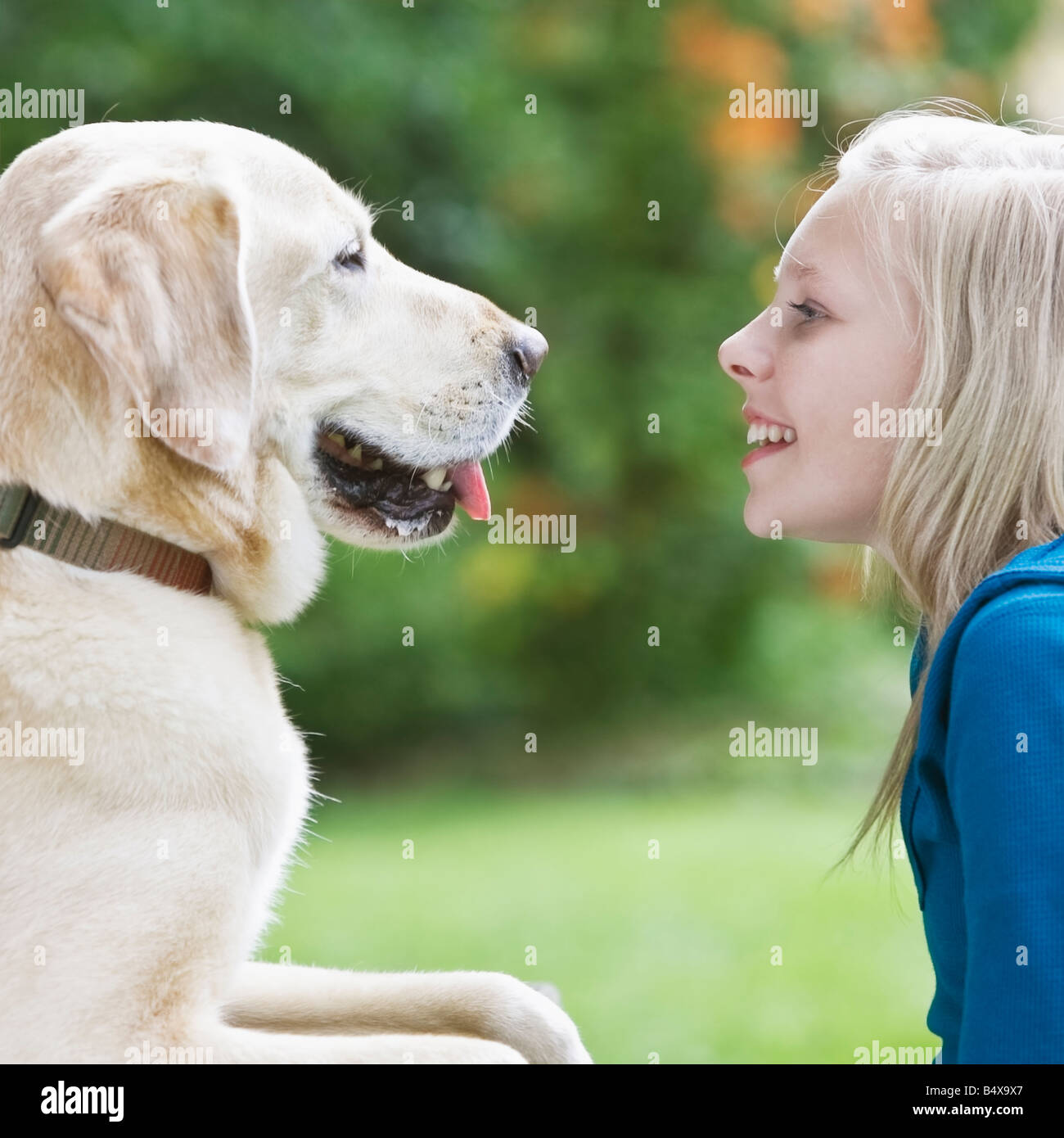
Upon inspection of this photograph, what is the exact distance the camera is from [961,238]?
183 cm

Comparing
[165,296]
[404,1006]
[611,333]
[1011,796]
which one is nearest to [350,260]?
[165,296]

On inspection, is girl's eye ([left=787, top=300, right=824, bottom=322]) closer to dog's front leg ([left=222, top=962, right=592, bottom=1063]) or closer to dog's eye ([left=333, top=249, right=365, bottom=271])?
dog's eye ([left=333, top=249, right=365, bottom=271])

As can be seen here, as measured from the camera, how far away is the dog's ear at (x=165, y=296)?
1.64 metres

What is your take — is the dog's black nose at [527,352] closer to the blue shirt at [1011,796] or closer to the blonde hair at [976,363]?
the blonde hair at [976,363]

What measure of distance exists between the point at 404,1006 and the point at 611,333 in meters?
7.63

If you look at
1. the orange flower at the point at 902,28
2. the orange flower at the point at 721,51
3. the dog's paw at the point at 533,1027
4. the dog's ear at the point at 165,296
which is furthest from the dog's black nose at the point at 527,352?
the orange flower at the point at 902,28

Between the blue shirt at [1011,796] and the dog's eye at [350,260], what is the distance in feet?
3.76

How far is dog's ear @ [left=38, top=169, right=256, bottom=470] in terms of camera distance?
1640mm

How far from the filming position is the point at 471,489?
2217 mm

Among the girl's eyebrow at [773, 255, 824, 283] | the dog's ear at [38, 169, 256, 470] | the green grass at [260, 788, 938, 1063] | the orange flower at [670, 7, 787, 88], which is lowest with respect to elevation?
the green grass at [260, 788, 938, 1063]

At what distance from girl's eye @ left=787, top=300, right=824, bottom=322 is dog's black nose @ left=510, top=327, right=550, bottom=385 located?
0.45 meters

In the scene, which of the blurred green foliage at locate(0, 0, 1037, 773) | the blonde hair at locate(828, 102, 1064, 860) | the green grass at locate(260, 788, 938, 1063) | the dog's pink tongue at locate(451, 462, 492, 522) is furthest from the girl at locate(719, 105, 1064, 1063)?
the blurred green foliage at locate(0, 0, 1037, 773)

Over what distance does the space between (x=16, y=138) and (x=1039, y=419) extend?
6599mm

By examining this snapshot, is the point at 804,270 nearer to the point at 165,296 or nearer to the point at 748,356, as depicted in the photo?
the point at 748,356
